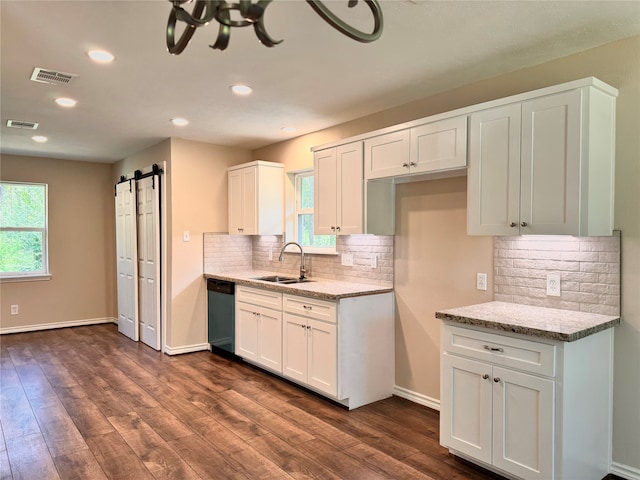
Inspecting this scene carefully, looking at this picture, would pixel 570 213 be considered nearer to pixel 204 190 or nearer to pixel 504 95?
pixel 504 95

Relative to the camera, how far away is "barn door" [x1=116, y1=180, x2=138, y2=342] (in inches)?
221

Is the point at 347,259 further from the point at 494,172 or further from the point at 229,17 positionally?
the point at 229,17

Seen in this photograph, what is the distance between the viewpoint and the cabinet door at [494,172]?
2541 millimetres

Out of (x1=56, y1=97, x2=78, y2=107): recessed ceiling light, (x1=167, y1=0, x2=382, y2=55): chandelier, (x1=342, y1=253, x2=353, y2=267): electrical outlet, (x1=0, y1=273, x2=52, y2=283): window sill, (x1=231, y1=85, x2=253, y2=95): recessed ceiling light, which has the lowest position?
(x1=0, y1=273, x2=52, y2=283): window sill

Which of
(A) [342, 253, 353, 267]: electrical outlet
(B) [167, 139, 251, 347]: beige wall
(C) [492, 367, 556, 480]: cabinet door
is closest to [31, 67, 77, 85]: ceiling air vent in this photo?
(B) [167, 139, 251, 347]: beige wall

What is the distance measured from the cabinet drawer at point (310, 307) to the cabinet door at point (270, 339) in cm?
19

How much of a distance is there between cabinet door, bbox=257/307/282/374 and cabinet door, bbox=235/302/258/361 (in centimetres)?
9

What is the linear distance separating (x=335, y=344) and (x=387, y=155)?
4.82ft

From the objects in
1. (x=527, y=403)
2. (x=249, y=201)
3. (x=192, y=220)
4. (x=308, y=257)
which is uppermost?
(x=249, y=201)

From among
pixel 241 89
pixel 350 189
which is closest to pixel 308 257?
pixel 350 189

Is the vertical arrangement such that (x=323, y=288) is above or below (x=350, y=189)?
below

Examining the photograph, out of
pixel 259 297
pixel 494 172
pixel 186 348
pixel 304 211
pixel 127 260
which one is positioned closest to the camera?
pixel 494 172

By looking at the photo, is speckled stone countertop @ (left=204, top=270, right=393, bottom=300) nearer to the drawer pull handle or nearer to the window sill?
the drawer pull handle

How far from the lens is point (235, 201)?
519cm
